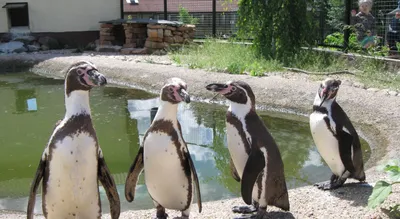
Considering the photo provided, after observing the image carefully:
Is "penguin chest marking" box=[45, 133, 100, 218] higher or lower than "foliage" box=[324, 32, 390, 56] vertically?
lower

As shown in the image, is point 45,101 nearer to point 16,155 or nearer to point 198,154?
point 16,155

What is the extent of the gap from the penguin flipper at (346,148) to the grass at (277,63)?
3.92m

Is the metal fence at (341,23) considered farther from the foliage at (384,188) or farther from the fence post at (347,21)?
the foliage at (384,188)

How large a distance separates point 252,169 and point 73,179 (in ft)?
3.26

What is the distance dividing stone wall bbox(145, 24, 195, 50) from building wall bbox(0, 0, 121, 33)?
8.98 ft

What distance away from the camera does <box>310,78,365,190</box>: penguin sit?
139 inches

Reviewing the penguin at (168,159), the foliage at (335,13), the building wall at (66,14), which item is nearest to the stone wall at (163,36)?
the building wall at (66,14)

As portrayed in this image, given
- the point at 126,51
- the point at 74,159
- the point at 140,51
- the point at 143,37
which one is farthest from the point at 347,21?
the point at 74,159

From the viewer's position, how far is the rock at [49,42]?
1410 cm

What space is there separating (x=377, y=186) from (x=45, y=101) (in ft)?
20.3

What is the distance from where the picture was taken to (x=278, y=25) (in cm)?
1011

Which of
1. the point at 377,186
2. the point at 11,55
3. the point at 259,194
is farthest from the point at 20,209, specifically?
the point at 11,55

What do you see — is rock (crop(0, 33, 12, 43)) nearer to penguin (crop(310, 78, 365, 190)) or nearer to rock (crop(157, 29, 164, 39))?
rock (crop(157, 29, 164, 39))

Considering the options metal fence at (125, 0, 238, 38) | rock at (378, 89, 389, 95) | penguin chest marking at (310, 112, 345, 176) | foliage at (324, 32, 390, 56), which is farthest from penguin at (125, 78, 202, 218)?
metal fence at (125, 0, 238, 38)
